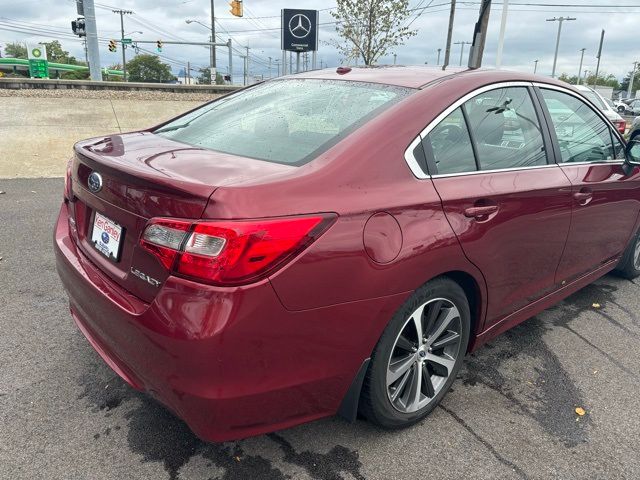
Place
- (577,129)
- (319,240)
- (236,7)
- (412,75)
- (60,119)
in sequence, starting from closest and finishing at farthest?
(319,240) → (412,75) → (577,129) → (60,119) → (236,7)

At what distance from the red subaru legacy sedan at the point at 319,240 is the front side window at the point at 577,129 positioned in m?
0.11

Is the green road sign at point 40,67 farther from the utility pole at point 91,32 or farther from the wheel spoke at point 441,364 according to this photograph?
the wheel spoke at point 441,364

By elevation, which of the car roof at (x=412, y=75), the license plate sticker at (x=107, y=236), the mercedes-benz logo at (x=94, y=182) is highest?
the car roof at (x=412, y=75)

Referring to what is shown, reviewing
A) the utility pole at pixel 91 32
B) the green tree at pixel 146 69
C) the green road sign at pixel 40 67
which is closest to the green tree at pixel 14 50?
the green tree at pixel 146 69

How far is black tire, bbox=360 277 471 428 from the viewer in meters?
2.08

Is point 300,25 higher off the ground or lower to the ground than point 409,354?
higher

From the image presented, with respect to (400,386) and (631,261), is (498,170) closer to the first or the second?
(400,386)

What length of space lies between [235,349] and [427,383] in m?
1.14

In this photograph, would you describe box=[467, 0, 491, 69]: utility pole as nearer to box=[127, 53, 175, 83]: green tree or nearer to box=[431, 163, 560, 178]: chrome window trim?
box=[431, 163, 560, 178]: chrome window trim

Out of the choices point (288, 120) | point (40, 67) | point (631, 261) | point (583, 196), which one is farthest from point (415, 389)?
point (40, 67)

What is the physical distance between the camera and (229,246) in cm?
164

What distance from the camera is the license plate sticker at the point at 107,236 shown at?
6.56ft

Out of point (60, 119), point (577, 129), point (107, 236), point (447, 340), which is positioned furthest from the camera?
Answer: point (60, 119)

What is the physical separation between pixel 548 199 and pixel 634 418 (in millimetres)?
1193
